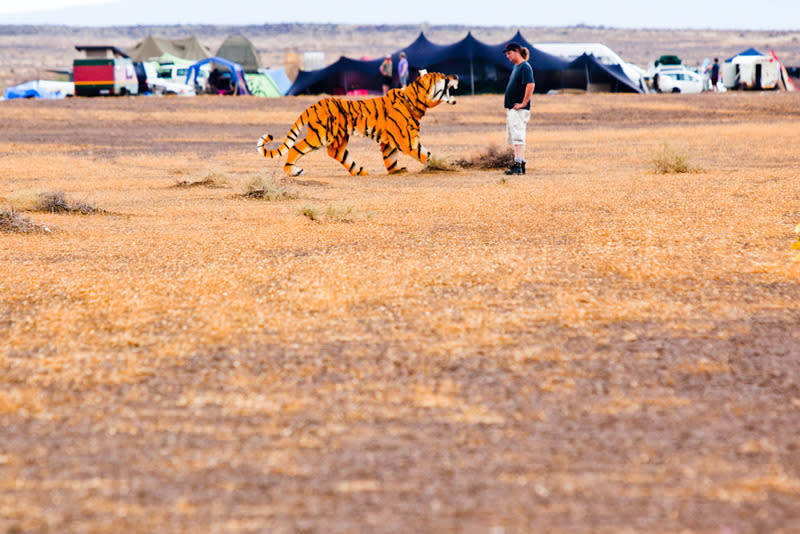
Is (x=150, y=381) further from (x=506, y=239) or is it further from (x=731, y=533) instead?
(x=506, y=239)

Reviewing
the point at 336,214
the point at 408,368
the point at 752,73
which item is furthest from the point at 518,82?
the point at 752,73

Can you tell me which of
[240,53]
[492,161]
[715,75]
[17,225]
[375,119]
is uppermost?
[240,53]

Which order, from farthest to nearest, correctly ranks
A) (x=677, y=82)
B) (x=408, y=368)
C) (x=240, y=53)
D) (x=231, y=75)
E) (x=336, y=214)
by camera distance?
1. (x=240, y=53)
2. (x=677, y=82)
3. (x=231, y=75)
4. (x=336, y=214)
5. (x=408, y=368)

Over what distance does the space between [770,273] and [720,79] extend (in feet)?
111

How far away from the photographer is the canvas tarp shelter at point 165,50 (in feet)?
140

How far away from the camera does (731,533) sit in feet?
7.79

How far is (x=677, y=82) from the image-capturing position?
34.8m

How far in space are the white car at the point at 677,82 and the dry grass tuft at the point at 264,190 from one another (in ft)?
92.2

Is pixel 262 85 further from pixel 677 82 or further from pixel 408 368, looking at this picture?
pixel 408 368

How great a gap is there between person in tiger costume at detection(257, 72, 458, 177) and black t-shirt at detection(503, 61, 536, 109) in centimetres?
80

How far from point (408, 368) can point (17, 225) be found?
457cm

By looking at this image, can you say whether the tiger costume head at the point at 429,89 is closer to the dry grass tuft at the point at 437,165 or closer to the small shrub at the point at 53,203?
the dry grass tuft at the point at 437,165

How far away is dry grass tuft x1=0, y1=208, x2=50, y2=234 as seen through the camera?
7055 millimetres

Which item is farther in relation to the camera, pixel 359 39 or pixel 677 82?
pixel 359 39
